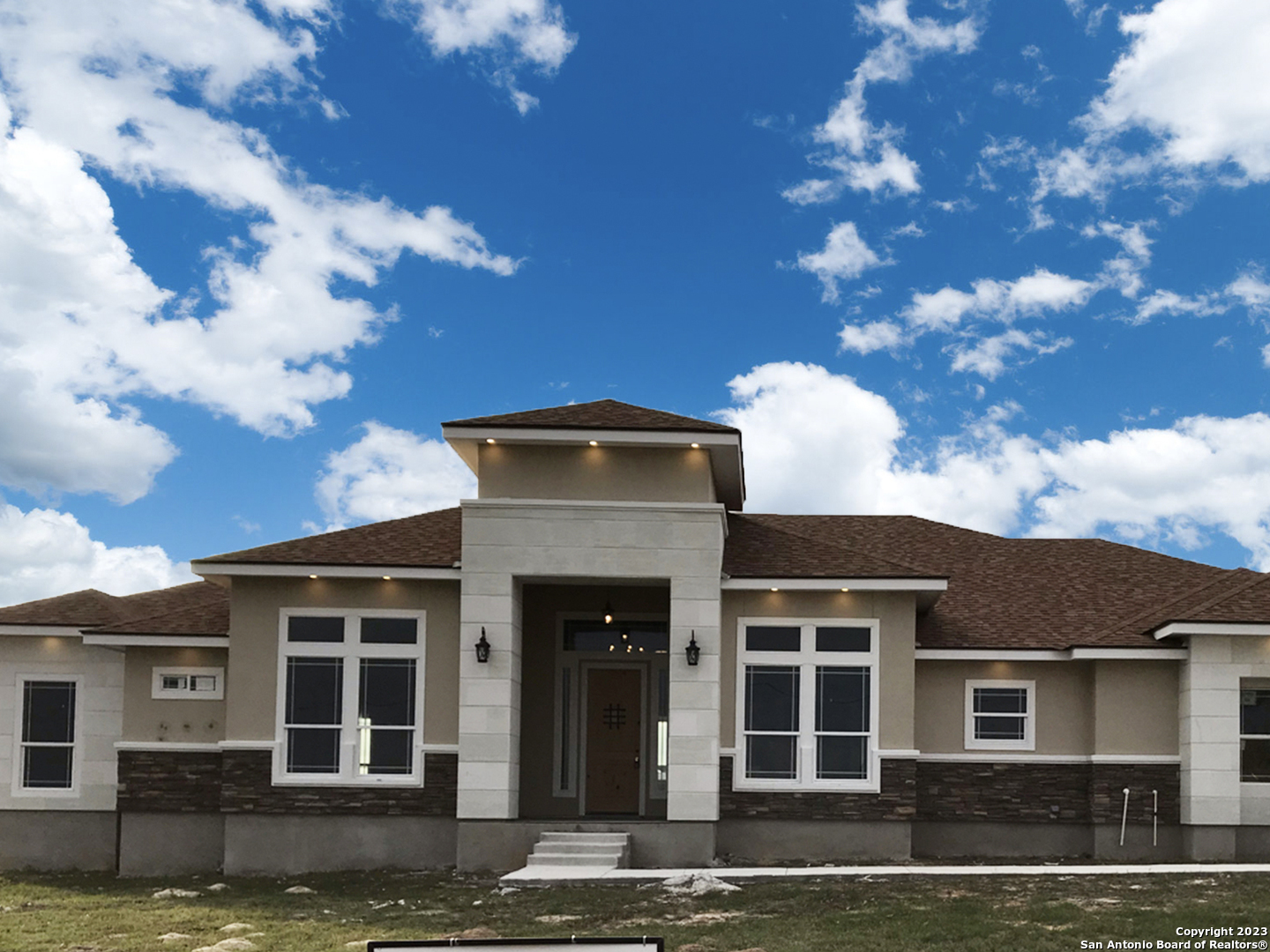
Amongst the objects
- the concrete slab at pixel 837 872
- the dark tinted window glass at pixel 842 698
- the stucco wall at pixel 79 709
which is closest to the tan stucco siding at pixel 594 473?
the dark tinted window glass at pixel 842 698

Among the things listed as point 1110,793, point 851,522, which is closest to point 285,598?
point 851,522

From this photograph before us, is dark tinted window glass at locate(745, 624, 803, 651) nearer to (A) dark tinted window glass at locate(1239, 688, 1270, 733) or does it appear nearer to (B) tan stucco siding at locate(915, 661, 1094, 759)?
(B) tan stucco siding at locate(915, 661, 1094, 759)

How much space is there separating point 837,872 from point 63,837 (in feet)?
38.0

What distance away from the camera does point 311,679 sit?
17.7m

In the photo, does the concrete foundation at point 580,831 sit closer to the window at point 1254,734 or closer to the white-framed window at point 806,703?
the white-framed window at point 806,703

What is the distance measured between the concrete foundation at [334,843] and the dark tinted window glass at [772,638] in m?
4.81

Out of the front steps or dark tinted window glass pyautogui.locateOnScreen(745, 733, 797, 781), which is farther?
dark tinted window glass pyautogui.locateOnScreen(745, 733, 797, 781)

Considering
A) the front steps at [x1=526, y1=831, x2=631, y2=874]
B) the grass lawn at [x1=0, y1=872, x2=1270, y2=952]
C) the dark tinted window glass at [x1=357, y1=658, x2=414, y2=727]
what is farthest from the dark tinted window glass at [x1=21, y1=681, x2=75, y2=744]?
the front steps at [x1=526, y1=831, x2=631, y2=874]

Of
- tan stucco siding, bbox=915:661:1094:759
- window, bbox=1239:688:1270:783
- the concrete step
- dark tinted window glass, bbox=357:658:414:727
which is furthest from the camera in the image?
tan stucco siding, bbox=915:661:1094:759

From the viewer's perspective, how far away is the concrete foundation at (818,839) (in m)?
17.4

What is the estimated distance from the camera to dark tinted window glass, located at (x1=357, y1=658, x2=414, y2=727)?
17.7 metres

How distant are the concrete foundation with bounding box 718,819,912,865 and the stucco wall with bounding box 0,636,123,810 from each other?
9.31m

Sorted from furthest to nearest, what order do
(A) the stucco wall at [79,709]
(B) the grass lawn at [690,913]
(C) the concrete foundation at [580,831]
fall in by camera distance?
1. (A) the stucco wall at [79,709]
2. (C) the concrete foundation at [580,831]
3. (B) the grass lawn at [690,913]

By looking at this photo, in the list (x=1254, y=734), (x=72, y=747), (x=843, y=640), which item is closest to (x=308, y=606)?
(x=72, y=747)
